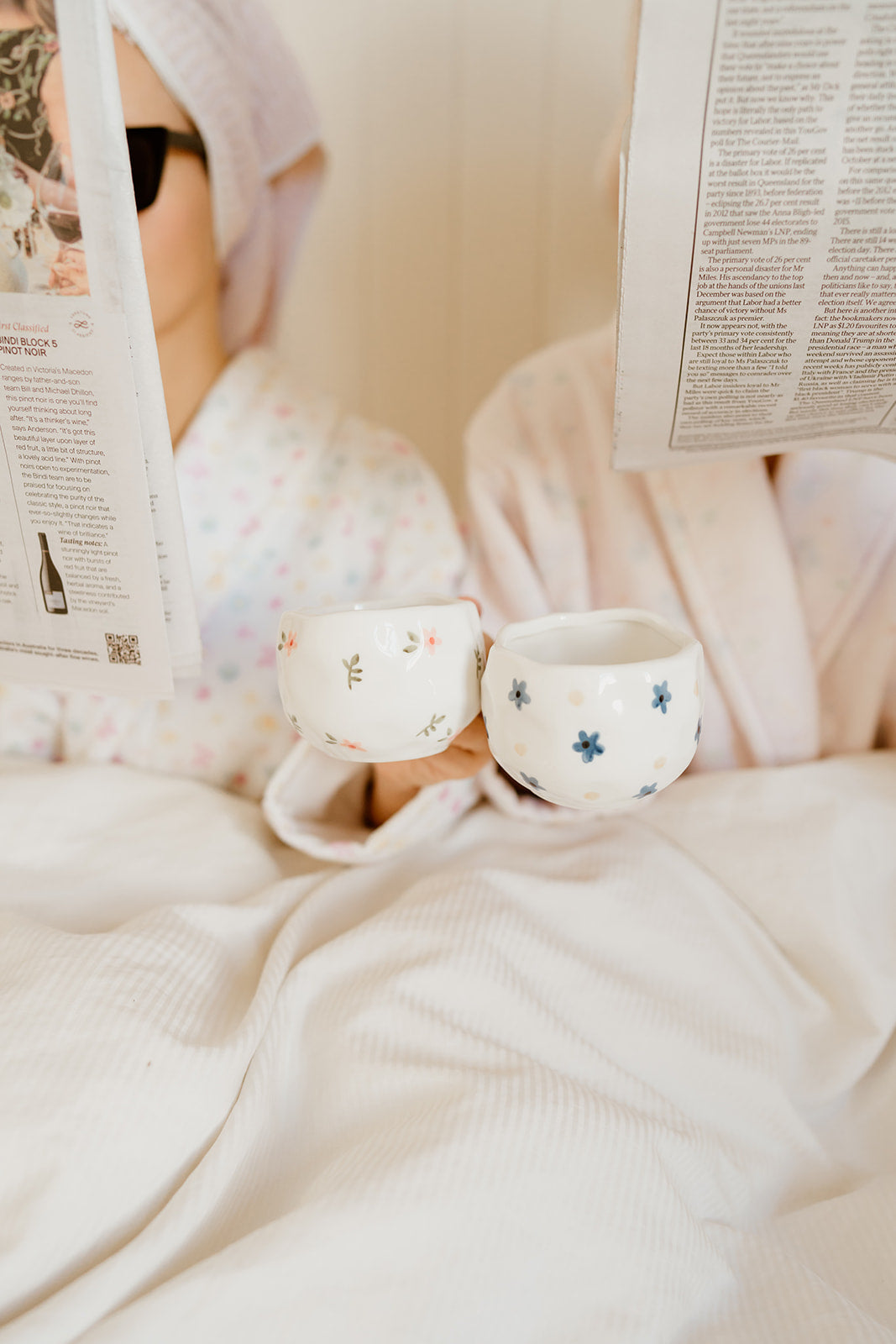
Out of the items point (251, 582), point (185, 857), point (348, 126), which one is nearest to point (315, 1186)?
point (185, 857)

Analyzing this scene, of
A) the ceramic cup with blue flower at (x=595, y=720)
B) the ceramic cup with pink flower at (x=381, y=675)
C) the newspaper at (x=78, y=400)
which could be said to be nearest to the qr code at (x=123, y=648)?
the newspaper at (x=78, y=400)

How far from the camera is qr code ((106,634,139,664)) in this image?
55 cm

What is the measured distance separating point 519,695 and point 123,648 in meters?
0.25

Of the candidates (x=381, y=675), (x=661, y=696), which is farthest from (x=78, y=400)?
(x=661, y=696)

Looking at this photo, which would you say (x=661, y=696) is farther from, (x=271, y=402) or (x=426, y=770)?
(x=271, y=402)

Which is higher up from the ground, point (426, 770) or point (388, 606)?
point (388, 606)

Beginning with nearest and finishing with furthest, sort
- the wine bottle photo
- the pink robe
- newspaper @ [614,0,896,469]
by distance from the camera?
newspaper @ [614,0,896,469]
the wine bottle photo
the pink robe

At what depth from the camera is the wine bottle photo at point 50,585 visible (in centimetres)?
54

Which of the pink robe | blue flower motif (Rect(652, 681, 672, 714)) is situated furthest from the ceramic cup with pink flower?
the pink robe

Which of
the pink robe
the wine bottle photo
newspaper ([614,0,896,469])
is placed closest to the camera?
newspaper ([614,0,896,469])

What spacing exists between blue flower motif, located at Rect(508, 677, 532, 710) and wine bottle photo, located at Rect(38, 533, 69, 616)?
28 centimetres

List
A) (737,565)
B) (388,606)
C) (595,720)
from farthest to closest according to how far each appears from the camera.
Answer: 1. (737,565)
2. (388,606)
3. (595,720)

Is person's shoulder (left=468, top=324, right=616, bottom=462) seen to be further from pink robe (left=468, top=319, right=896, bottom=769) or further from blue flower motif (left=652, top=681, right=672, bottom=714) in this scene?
blue flower motif (left=652, top=681, right=672, bottom=714)

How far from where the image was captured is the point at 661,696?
43 cm
